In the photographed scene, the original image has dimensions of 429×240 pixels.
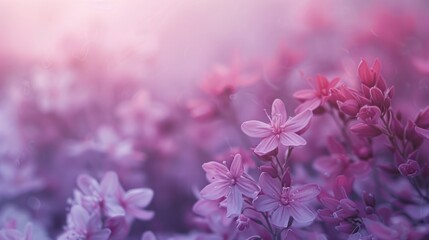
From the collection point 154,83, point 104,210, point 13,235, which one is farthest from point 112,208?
point 154,83

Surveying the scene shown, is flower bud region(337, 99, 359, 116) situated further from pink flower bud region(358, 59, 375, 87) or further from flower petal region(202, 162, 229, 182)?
flower petal region(202, 162, 229, 182)

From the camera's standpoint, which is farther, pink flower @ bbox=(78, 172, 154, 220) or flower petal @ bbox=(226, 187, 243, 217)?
pink flower @ bbox=(78, 172, 154, 220)

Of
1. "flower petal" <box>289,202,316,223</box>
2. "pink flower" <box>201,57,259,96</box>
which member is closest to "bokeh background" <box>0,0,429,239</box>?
"pink flower" <box>201,57,259,96</box>

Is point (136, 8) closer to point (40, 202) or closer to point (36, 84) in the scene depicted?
point (36, 84)

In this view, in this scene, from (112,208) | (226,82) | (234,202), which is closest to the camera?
(234,202)

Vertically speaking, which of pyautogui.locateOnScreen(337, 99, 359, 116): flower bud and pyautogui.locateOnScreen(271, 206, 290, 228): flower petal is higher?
pyautogui.locateOnScreen(337, 99, 359, 116): flower bud

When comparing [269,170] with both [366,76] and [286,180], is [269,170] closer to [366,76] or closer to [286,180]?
[286,180]

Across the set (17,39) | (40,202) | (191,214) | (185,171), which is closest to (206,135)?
(185,171)
